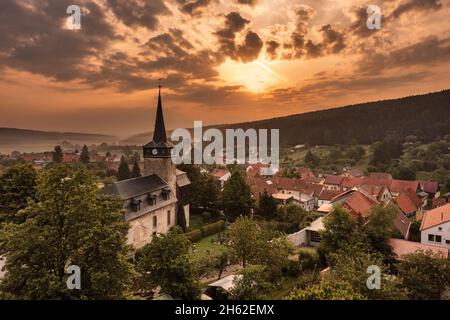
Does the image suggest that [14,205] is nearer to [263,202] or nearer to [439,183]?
[263,202]

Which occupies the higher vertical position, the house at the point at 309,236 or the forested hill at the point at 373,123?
the forested hill at the point at 373,123

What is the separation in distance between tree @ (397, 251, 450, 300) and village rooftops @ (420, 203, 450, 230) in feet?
44.0

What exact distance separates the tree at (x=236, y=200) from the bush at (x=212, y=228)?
2519mm

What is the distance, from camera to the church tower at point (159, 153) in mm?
42094

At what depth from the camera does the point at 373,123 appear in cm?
14912

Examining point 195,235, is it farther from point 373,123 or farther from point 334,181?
point 373,123

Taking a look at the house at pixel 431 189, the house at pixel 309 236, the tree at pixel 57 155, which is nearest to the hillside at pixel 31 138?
the tree at pixel 57 155

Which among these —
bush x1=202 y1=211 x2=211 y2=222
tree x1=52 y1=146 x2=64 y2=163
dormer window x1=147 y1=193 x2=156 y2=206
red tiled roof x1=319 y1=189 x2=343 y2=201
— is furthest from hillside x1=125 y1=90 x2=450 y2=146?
dormer window x1=147 y1=193 x2=156 y2=206

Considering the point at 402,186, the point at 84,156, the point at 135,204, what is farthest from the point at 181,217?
the point at 84,156

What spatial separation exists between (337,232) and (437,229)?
11757 mm

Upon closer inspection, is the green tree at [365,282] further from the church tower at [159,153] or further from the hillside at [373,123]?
the hillside at [373,123]

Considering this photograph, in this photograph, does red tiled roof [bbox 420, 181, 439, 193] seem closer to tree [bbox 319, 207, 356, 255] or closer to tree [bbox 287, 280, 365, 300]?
tree [bbox 319, 207, 356, 255]

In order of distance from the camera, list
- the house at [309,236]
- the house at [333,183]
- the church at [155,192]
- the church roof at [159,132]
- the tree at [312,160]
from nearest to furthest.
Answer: the church at [155,192], the house at [309,236], the church roof at [159,132], the house at [333,183], the tree at [312,160]

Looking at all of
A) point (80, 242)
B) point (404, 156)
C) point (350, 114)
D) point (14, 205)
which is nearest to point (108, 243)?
point (80, 242)
